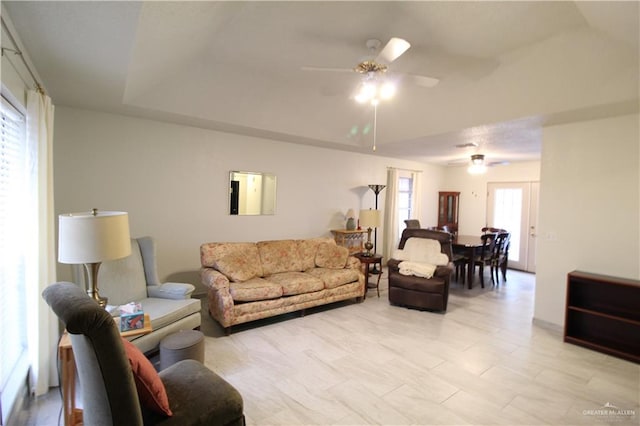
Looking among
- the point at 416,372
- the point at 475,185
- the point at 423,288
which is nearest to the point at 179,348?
the point at 416,372

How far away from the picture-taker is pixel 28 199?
2.20 meters

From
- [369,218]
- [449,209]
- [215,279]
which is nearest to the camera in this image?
[215,279]

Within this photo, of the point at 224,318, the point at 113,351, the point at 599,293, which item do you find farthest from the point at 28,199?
the point at 599,293

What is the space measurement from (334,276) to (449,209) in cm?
533

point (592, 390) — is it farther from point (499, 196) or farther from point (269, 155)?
point (499, 196)

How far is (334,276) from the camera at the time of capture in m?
4.26

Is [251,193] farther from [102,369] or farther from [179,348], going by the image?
[102,369]

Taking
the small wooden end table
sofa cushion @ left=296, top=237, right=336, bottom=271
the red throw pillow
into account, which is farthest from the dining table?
the small wooden end table

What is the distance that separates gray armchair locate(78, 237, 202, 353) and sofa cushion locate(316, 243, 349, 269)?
2.01m

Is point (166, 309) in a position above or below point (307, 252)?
below

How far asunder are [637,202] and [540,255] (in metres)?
1.08

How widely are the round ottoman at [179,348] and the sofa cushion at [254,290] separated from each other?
3.08 ft

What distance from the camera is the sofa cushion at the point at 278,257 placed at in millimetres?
4250

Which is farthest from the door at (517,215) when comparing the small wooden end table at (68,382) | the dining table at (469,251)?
the small wooden end table at (68,382)
